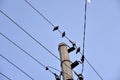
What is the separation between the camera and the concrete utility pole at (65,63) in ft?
22.5

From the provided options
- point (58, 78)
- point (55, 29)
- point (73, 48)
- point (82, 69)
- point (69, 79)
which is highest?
point (55, 29)

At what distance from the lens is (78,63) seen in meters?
7.95

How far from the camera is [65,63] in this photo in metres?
7.24

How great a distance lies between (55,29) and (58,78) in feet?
8.05

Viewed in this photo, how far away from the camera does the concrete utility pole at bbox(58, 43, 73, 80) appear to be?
6.86 m

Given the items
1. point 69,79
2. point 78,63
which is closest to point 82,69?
point 78,63

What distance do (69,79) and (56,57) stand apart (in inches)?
97.3

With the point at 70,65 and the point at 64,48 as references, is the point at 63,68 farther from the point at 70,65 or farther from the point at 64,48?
the point at 64,48

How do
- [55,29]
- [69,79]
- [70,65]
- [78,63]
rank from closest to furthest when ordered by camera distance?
[69,79] < [70,65] < [78,63] < [55,29]

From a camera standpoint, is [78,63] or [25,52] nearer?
[78,63]

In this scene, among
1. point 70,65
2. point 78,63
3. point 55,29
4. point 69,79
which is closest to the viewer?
point 69,79

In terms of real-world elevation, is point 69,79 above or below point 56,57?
below

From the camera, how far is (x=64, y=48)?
26.2 ft

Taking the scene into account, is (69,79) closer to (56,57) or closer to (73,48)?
(73,48)
